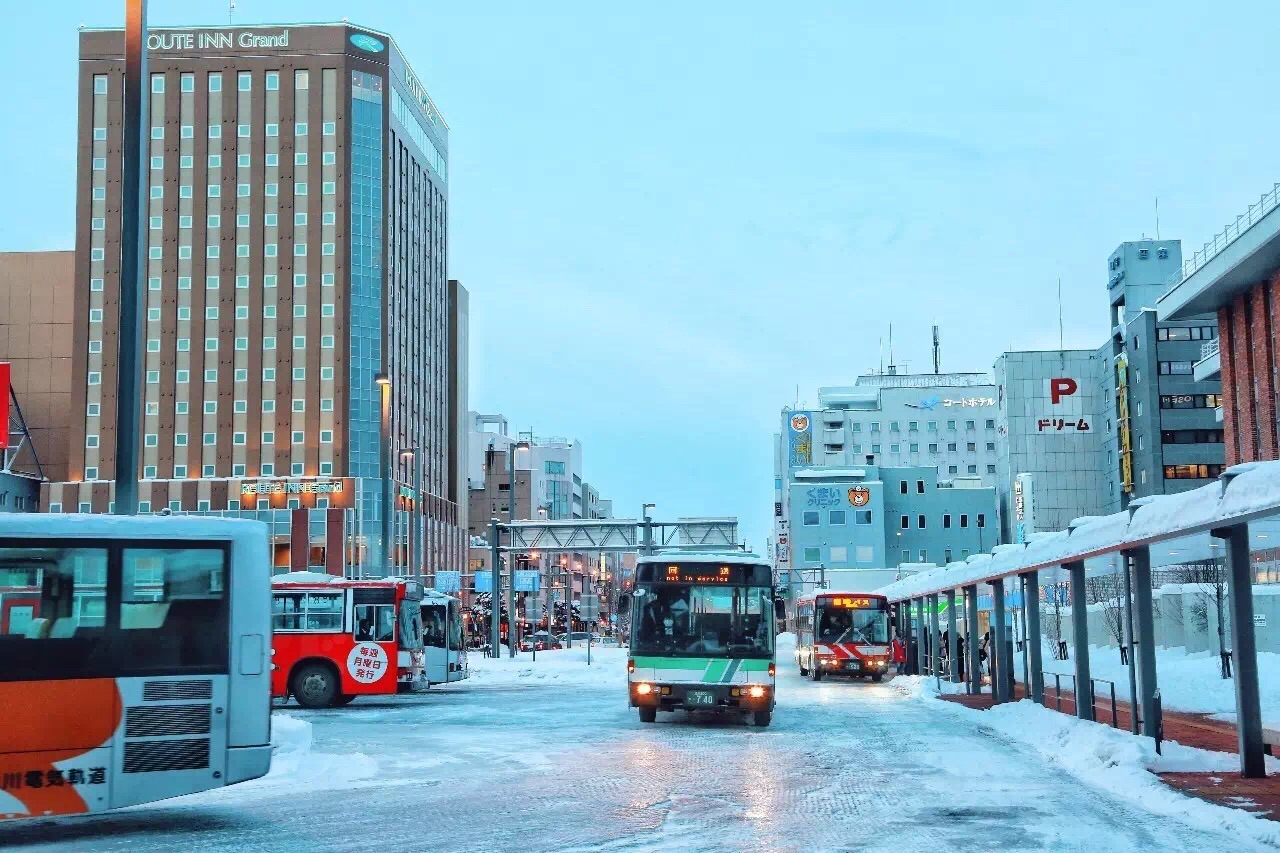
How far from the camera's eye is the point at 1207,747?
1853 centimetres

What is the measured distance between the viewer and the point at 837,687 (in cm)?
4053

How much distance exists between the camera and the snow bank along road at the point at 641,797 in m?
11.3

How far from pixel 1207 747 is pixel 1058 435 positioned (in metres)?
103

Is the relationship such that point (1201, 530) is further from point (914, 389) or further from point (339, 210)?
point (914, 389)

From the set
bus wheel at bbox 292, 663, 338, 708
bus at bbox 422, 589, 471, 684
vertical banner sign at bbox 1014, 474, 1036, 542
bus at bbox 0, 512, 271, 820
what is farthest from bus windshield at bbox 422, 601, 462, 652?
vertical banner sign at bbox 1014, 474, 1036, 542

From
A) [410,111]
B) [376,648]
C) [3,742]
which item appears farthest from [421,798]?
[410,111]

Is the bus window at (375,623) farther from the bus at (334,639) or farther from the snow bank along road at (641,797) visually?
the snow bank along road at (641,797)

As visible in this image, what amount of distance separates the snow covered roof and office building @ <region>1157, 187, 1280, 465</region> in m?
33.0

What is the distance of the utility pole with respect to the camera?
1552cm

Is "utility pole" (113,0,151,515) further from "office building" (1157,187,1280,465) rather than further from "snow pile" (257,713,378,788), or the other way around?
"office building" (1157,187,1280,465)

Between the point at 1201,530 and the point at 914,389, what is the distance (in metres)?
147

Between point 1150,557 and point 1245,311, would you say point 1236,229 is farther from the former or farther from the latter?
point 1150,557

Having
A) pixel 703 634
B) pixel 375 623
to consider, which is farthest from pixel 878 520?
pixel 703 634

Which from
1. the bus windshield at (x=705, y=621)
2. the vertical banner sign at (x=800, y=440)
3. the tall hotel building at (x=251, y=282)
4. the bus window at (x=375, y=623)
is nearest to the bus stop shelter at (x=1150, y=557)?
the bus windshield at (x=705, y=621)
